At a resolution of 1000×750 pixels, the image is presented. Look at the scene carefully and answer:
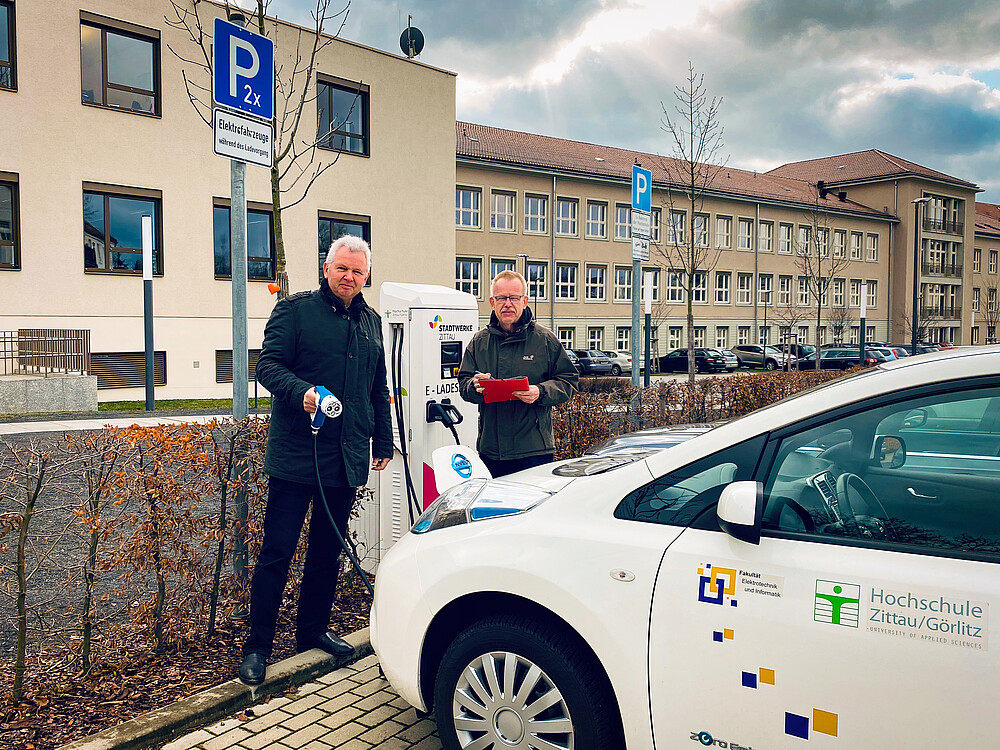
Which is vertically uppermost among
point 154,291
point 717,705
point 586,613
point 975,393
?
point 154,291

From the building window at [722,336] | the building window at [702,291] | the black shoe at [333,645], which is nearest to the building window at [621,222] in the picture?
the building window at [702,291]

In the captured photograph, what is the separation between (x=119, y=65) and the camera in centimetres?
2239

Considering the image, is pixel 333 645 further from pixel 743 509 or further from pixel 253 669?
pixel 743 509

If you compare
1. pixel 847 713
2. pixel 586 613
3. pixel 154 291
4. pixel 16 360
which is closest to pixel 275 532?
pixel 586 613

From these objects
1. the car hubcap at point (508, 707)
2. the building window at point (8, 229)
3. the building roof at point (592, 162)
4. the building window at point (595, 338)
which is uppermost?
the building roof at point (592, 162)

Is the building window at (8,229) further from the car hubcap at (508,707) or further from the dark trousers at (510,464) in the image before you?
the car hubcap at (508,707)

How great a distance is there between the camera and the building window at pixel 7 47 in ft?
67.3

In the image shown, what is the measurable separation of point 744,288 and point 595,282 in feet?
44.1

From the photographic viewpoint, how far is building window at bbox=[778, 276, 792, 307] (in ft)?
184

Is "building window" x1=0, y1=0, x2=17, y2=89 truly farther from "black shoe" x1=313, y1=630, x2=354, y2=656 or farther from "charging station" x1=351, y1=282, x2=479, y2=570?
"black shoe" x1=313, y1=630, x2=354, y2=656

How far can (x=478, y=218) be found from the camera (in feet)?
137

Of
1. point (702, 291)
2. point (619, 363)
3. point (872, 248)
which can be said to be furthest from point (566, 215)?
point (872, 248)

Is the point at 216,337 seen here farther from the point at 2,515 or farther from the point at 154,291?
the point at 2,515

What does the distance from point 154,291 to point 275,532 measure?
20.9m
